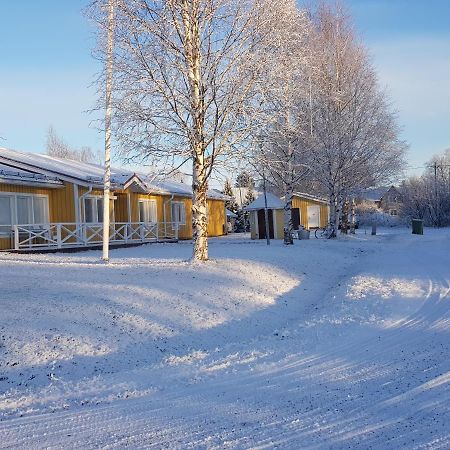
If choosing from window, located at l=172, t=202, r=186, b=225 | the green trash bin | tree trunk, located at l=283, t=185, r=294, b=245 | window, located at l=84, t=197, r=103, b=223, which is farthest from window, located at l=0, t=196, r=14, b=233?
the green trash bin

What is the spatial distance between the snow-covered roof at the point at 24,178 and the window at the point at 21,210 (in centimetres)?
70

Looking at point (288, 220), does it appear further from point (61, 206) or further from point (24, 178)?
point (24, 178)

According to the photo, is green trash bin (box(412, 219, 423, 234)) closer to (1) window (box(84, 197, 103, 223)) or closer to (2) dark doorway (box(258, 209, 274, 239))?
(2) dark doorway (box(258, 209, 274, 239))

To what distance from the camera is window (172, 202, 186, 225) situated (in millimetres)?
30734

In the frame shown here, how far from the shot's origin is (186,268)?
41.2ft

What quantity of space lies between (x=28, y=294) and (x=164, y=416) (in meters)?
5.11

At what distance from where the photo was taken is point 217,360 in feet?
21.6

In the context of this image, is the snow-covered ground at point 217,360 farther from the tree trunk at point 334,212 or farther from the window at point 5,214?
the tree trunk at point 334,212

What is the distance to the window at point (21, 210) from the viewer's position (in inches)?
746

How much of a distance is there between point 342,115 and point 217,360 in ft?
70.6

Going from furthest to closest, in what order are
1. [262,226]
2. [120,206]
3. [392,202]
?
1. [392,202]
2. [262,226]
3. [120,206]

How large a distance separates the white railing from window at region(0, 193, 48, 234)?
38cm

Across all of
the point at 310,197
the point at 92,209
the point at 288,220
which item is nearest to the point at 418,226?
the point at 310,197

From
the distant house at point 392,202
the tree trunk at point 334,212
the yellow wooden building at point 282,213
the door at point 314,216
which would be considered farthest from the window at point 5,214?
the distant house at point 392,202
